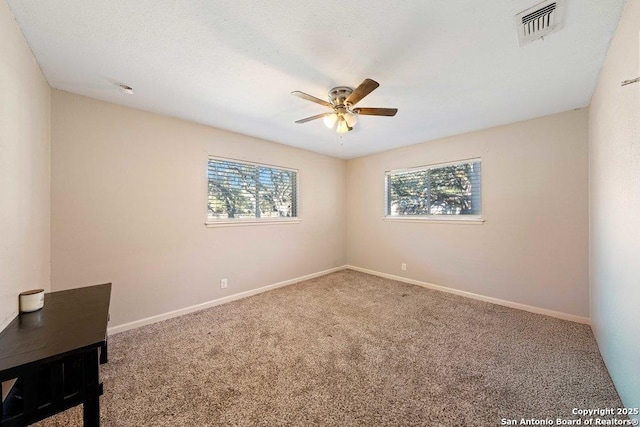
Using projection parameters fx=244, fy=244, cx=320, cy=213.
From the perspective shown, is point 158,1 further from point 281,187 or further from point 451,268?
point 451,268

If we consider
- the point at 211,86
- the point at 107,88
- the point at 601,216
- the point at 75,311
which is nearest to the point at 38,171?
the point at 107,88

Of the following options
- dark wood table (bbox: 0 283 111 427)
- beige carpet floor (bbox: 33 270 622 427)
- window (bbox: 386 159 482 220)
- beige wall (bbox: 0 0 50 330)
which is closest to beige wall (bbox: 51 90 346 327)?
beige wall (bbox: 0 0 50 330)

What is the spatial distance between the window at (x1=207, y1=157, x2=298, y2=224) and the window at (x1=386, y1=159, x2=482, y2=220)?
1785mm

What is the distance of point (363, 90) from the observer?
181 centimetres

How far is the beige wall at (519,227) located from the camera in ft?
8.73

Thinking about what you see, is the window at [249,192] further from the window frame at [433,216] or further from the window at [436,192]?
the window at [436,192]

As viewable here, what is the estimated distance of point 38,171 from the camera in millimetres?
1896

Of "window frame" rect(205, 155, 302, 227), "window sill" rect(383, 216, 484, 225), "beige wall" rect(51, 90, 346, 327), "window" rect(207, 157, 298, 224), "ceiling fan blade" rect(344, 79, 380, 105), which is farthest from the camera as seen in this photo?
"window sill" rect(383, 216, 484, 225)

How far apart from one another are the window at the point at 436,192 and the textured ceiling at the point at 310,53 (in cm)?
105

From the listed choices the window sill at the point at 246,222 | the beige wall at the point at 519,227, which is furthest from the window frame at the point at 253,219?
the beige wall at the point at 519,227

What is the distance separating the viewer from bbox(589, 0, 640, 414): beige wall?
4.28 feet

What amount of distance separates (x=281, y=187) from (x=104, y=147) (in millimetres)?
2231

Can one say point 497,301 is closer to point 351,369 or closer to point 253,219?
point 351,369

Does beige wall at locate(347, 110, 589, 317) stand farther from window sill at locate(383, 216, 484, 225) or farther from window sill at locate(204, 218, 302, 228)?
window sill at locate(204, 218, 302, 228)
